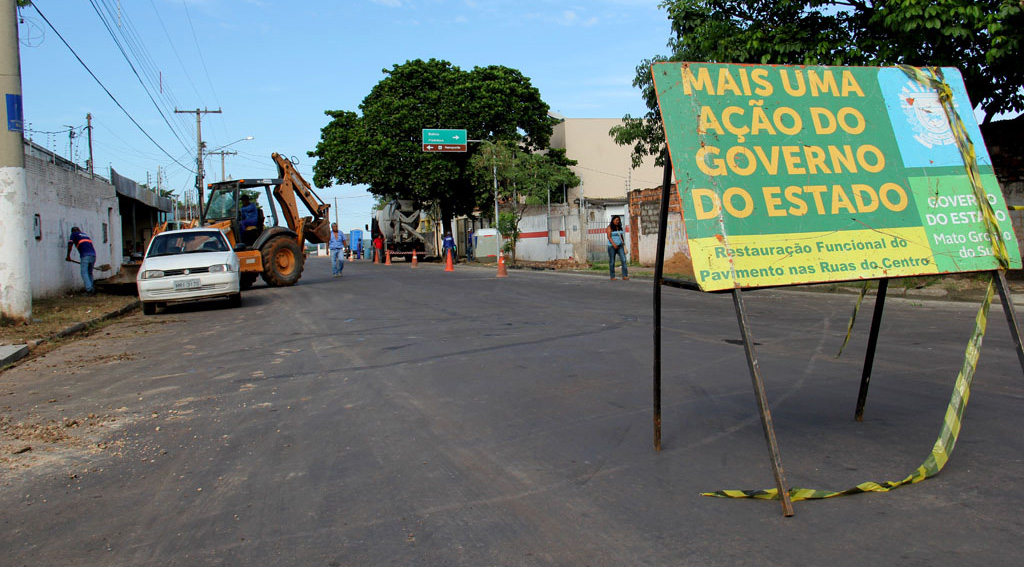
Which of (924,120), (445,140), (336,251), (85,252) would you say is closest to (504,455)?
(924,120)

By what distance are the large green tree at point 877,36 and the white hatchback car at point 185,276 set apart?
35.0 feet

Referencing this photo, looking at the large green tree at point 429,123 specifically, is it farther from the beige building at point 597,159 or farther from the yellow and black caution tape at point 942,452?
the yellow and black caution tape at point 942,452

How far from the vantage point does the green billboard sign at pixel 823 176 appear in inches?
148

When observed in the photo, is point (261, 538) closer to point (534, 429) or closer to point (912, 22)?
point (534, 429)

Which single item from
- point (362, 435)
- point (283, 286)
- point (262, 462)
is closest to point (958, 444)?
point (362, 435)

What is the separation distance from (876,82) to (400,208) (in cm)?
4008

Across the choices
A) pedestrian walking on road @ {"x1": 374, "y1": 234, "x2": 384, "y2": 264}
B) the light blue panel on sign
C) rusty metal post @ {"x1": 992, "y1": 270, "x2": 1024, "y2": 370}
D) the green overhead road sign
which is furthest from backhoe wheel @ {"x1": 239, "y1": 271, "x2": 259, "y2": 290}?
pedestrian walking on road @ {"x1": 374, "y1": 234, "x2": 384, "y2": 264}

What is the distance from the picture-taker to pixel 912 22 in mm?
12461

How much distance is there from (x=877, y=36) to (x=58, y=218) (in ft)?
64.5

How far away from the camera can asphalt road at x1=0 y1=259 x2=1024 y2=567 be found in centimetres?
330

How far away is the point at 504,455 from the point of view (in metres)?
4.59

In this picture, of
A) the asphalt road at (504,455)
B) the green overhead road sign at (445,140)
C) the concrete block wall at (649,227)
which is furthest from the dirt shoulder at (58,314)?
the green overhead road sign at (445,140)

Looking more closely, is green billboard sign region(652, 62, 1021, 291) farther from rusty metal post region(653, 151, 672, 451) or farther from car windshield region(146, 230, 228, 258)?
car windshield region(146, 230, 228, 258)

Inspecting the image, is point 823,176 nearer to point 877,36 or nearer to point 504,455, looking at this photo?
point 504,455
